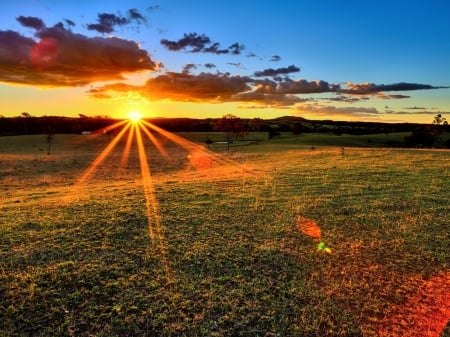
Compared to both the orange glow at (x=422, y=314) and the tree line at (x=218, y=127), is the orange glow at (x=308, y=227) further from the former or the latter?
the tree line at (x=218, y=127)

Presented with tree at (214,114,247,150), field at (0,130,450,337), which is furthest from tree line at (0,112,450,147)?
field at (0,130,450,337)

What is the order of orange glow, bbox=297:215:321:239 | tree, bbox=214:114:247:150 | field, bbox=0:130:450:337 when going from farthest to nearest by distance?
1. tree, bbox=214:114:247:150
2. orange glow, bbox=297:215:321:239
3. field, bbox=0:130:450:337

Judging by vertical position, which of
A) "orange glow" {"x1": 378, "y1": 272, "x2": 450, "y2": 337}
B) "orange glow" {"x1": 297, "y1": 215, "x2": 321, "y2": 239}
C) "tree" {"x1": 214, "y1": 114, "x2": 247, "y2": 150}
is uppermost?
"tree" {"x1": 214, "y1": 114, "x2": 247, "y2": 150}

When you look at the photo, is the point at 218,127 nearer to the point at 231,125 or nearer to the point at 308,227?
the point at 231,125

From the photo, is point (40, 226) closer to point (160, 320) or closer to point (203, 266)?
point (203, 266)

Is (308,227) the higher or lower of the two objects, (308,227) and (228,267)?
the higher

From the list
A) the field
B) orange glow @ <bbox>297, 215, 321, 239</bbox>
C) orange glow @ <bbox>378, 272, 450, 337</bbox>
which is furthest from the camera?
orange glow @ <bbox>297, 215, 321, 239</bbox>

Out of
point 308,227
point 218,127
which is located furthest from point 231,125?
point 308,227

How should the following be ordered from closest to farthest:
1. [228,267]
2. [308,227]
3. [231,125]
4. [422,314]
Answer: [422,314], [228,267], [308,227], [231,125]

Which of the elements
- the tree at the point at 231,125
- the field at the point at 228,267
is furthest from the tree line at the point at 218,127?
the field at the point at 228,267

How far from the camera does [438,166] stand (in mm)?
26094

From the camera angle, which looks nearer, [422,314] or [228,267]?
[422,314]

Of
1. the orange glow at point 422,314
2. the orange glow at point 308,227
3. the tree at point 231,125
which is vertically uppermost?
the tree at point 231,125

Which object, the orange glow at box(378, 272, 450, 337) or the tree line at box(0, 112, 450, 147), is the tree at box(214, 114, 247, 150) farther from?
the orange glow at box(378, 272, 450, 337)
